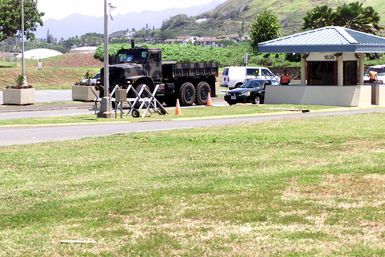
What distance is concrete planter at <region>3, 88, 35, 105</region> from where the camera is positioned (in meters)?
39.2

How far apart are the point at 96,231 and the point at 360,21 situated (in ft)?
253

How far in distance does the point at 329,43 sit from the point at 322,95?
236 centimetres

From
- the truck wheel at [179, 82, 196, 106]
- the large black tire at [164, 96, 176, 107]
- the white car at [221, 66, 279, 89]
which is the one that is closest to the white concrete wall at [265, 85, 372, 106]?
the truck wheel at [179, 82, 196, 106]

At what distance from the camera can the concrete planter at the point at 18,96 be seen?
3916 cm

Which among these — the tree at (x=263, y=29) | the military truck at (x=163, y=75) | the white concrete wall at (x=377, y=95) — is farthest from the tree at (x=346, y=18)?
the white concrete wall at (x=377, y=95)

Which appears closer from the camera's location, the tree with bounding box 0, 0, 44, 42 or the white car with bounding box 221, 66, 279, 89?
the white car with bounding box 221, 66, 279, 89

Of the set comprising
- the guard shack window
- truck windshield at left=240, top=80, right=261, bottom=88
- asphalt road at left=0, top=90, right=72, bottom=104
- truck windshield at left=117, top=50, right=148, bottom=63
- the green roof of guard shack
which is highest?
the green roof of guard shack

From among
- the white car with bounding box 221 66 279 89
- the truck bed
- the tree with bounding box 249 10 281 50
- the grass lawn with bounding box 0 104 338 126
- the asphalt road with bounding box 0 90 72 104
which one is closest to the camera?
the grass lawn with bounding box 0 104 338 126

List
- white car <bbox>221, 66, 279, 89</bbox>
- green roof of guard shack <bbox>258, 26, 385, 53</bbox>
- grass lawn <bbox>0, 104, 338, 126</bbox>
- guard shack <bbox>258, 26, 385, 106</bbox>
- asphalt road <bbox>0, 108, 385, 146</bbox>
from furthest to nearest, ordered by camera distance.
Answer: white car <bbox>221, 66, 279, 89</bbox> < guard shack <bbox>258, 26, 385, 106</bbox> < green roof of guard shack <bbox>258, 26, 385, 53</bbox> < grass lawn <bbox>0, 104, 338, 126</bbox> < asphalt road <bbox>0, 108, 385, 146</bbox>

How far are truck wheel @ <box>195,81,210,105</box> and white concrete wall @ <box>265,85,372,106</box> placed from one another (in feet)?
10.9

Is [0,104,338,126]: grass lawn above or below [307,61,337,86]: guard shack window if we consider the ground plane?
below

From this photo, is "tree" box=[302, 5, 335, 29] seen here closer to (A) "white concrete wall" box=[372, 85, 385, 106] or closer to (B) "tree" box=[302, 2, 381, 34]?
(B) "tree" box=[302, 2, 381, 34]

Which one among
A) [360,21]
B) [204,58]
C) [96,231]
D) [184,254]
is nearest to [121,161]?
[96,231]

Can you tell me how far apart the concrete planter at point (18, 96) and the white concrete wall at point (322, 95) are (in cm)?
1221
